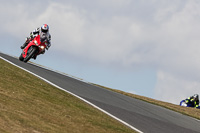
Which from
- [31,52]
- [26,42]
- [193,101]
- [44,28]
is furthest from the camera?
[193,101]

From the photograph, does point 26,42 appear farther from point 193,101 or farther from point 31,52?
point 193,101

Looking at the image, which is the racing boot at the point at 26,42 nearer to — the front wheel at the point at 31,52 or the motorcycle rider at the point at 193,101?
the front wheel at the point at 31,52

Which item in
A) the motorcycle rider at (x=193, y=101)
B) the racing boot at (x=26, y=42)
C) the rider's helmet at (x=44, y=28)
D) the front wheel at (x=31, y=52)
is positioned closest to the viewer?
the front wheel at (x=31, y=52)

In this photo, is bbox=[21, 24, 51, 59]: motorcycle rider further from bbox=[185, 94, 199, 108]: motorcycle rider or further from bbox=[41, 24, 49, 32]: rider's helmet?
bbox=[185, 94, 199, 108]: motorcycle rider

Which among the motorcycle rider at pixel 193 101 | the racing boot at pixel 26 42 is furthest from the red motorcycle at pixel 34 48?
the motorcycle rider at pixel 193 101

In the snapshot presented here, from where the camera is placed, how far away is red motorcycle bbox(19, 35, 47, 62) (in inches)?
818

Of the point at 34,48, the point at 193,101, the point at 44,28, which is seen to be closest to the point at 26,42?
the point at 34,48

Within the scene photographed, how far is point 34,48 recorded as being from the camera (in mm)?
20781

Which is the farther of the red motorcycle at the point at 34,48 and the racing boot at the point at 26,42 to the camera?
the racing boot at the point at 26,42

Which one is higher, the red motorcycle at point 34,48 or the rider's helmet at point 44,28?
the rider's helmet at point 44,28

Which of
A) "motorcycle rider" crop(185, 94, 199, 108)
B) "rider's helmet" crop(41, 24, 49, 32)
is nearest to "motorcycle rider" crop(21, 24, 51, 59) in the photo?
"rider's helmet" crop(41, 24, 49, 32)

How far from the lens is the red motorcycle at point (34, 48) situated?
68.2 feet

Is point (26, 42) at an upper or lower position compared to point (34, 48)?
upper

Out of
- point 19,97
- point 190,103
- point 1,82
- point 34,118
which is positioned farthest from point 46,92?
point 190,103
